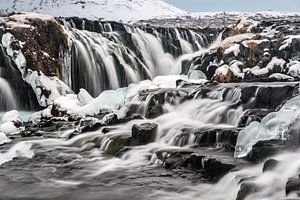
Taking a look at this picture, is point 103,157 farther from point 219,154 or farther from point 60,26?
point 60,26

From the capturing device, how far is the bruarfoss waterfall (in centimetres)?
781

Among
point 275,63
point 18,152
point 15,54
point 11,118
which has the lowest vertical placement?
point 18,152

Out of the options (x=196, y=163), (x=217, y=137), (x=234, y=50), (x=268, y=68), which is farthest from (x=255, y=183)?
(x=234, y=50)

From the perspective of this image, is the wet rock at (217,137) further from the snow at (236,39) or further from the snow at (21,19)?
the snow at (236,39)

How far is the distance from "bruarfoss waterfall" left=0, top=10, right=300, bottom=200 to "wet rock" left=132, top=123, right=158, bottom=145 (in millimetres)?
29

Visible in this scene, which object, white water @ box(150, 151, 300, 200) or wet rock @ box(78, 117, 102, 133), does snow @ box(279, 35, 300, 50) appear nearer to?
wet rock @ box(78, 117, 102, 133)

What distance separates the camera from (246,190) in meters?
6.61

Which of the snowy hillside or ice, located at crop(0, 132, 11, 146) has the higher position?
the snowy hillside

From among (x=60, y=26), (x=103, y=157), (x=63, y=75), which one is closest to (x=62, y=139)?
(x=103, y=157)

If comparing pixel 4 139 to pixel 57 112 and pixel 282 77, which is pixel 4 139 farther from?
pixel 282 77

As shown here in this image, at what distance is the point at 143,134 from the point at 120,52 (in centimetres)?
1314

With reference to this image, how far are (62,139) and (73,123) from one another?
2117 mm

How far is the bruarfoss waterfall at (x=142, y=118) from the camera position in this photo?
308 inches

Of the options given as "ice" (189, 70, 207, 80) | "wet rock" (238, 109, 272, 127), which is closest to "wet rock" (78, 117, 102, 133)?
"wet rock" (238, 109, 272, 127)
